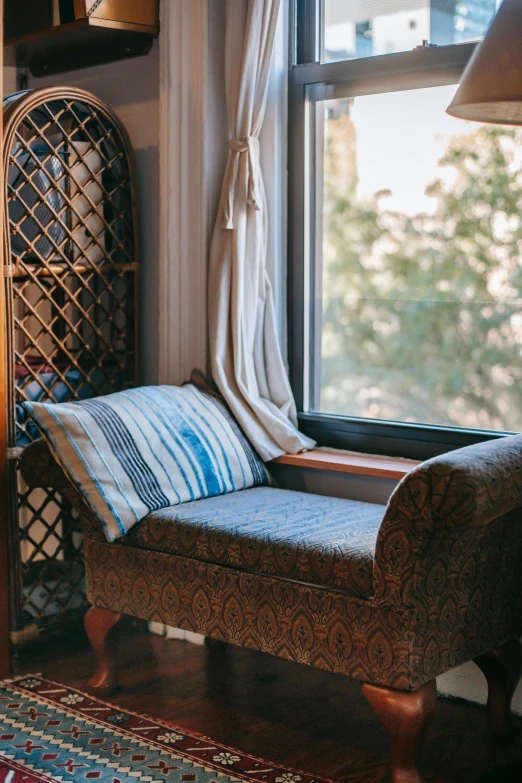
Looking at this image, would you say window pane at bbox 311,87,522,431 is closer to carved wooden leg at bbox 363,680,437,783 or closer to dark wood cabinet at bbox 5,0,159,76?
dark wood cabinet at bbox 5,0,159,76

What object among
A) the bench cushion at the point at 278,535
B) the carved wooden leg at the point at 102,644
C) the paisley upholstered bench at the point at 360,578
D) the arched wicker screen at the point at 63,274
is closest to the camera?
the paisley upholstered bench at the point at 360,578

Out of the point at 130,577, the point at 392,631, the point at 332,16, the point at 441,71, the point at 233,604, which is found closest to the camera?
the point at 392,631

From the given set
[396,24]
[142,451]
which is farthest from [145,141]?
[142,451]

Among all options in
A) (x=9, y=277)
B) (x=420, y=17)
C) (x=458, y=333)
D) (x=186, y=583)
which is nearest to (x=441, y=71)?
(x=420, y=17)

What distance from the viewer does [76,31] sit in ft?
10.5

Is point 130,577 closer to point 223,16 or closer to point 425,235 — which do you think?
point 425,235

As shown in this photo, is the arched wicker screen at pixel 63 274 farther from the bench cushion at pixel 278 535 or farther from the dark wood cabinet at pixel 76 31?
the bench cushion at pixel 278 535

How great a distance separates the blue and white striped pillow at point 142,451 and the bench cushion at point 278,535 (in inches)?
2.5

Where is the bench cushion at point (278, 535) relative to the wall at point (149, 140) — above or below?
below

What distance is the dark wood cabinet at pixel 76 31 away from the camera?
3.14 m

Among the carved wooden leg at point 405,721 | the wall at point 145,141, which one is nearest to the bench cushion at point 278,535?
the carved wooden leg at point 405,721

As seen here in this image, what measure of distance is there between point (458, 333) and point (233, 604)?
1.07 metres

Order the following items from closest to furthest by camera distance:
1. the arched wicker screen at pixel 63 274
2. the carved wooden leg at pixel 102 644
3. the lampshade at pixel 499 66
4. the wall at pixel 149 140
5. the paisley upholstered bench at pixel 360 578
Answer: the lampshade at pixel 499 66 < the paisley upholstered bench at pixel 360 578 < the carved wooden leg at pixel 102 644 < the arched wicker screen at pixel 63 274 < the wall at pixel 149 140

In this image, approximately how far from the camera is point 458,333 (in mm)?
2914
